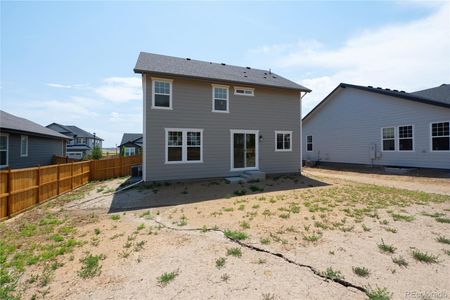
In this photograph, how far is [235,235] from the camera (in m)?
4.80

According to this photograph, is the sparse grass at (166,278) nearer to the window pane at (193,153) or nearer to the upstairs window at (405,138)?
the window pane at (193,153)

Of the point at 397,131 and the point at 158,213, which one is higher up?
the point at 397,131

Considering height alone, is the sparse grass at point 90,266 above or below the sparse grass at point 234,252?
below

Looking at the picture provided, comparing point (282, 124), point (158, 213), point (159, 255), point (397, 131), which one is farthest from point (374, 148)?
point (159, 255)

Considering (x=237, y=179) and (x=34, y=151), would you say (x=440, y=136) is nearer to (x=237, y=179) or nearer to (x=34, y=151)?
(x=237, y=179)

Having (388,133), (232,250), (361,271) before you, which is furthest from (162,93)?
(388,133)

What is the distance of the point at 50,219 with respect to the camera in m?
6.39

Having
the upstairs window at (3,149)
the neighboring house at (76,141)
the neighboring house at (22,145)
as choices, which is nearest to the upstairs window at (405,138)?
the neighboring house at (22,145)

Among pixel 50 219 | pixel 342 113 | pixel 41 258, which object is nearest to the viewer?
pixel 41 258

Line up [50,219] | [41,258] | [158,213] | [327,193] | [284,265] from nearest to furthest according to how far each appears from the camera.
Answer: [284,265]
[41,258]
[50,219]
[158,213]
[327,193]

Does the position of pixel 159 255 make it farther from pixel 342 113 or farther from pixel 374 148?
pixel 342 113

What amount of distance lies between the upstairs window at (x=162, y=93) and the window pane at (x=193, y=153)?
227 cm

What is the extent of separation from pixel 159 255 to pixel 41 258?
200 cm

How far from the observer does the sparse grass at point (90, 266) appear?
11.4 feet
